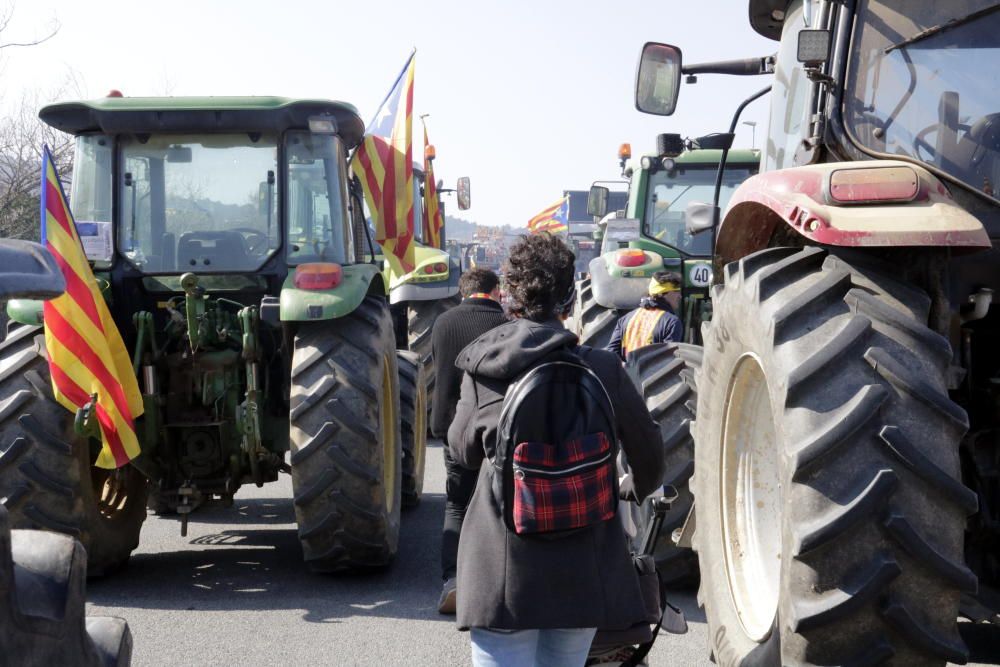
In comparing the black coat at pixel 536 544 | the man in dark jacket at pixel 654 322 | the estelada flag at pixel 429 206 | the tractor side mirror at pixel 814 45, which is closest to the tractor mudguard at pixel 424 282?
the estelada flag at pixel 429 206

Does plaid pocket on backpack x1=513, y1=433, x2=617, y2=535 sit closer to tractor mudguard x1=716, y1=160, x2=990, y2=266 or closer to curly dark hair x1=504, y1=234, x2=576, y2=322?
curly dark hair x1=504, y1=234, x2=576, y2=322

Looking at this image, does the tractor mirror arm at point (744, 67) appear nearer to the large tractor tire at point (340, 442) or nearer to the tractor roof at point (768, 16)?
the tractor roof at point (768, 16)

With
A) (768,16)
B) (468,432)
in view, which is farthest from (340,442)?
(768,16)

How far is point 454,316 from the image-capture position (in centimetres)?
582

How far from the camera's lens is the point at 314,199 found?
681 cm

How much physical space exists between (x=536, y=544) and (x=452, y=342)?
8.66 feet

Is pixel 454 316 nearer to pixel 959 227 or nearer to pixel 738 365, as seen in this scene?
pixel 738 365

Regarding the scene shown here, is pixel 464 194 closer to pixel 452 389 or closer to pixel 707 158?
pixel 707 158

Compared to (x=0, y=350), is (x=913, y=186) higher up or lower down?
higher up

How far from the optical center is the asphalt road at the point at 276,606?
→ 5199mm

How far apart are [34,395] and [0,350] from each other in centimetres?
39

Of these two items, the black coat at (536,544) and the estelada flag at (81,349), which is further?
the estelada flag at (81,349)

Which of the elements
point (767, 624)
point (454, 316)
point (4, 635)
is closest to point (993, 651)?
point (767, 624)

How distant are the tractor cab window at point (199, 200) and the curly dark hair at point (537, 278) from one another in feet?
11.3
